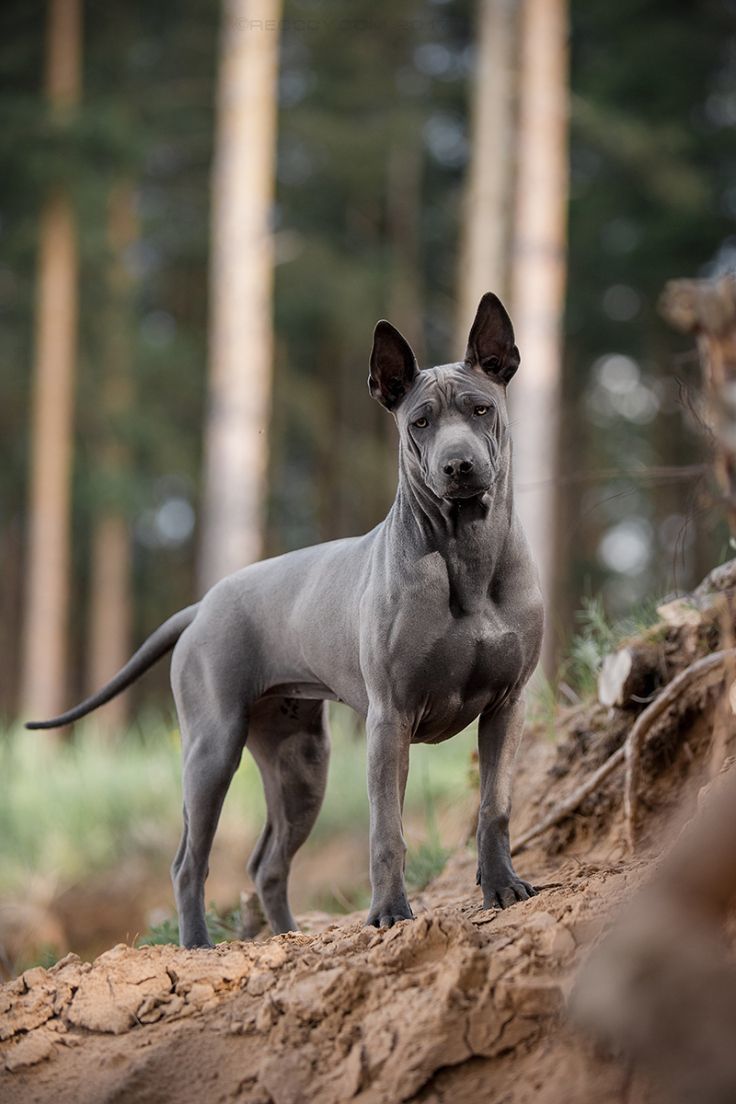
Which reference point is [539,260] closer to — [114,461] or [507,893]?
[507,893]

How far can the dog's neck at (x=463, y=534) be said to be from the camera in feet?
13.1

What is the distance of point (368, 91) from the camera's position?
20234 mm

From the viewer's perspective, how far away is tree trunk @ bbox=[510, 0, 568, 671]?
37.4 ft

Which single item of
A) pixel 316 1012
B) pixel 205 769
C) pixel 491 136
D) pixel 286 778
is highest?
pixel 491 136

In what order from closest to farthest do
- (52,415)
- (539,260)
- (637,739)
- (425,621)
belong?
(425,621) < (637,739) < (539,260) < (52,415)

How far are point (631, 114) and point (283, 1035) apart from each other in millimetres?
16953

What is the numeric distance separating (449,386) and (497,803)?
1.38 meters

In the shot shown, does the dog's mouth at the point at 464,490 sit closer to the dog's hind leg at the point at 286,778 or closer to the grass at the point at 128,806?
the dog's hind leg at the point at 286,778

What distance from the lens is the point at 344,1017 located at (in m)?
3.29

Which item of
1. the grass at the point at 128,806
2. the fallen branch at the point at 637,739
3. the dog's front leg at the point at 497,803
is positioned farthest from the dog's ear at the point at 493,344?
the grass at the point at 128,806

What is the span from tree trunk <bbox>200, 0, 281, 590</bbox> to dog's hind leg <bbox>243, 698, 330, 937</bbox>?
704 centimetres

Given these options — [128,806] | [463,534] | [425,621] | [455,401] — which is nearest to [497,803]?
[425,621]

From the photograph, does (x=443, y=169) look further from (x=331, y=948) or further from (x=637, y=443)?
(x=331, y=948)

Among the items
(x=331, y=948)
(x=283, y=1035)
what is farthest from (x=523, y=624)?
(x=283, y=1035)
